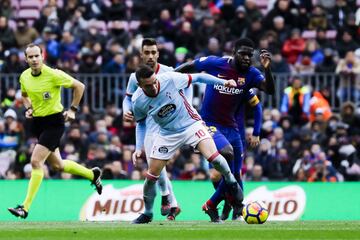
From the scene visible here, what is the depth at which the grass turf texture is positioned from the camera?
50.5 feet

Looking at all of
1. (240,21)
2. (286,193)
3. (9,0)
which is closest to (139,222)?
(286,193)

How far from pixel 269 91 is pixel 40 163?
3.44 metres

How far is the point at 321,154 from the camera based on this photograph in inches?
1016

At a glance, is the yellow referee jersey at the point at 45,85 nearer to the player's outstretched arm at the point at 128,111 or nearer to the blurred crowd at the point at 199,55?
the player's outstretched arm at the point at 128,111

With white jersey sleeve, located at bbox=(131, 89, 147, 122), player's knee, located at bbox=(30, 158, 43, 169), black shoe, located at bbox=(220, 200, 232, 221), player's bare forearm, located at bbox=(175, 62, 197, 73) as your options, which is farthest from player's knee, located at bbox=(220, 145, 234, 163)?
player's knee, located at bbox=(30, 158, 43, 169)

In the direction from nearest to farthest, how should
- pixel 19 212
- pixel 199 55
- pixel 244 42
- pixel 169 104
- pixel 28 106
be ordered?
pixel 169 104 → pixel 19 212 → pixel 244 42 → pixel 28 106 → pixel 199 55

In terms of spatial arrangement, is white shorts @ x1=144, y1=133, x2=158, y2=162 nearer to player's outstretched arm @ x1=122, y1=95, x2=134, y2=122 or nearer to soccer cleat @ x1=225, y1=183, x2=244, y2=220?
player's outstretched arm @ x1=122, y1=95, x2=134, y2=122

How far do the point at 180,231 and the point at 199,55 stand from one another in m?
13.3

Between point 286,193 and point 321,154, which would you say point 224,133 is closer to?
point 286,193

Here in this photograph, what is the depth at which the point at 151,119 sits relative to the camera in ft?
62.0

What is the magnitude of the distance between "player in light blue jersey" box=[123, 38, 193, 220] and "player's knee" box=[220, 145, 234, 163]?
868 mm

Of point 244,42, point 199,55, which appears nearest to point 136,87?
point 244,42

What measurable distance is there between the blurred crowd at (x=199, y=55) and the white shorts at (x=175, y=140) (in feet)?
26.3

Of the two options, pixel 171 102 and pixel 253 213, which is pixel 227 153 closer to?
pixel 253 213
